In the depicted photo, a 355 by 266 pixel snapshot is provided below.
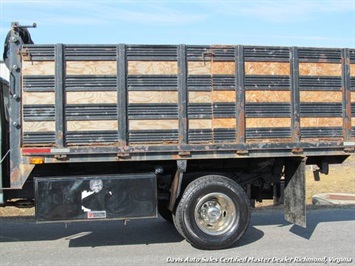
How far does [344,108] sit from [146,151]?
3197 mm

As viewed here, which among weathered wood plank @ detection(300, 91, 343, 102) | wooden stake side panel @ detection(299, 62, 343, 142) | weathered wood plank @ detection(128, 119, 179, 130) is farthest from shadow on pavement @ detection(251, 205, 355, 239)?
weathered wood plank @ detection(128, 119, 179, 130)

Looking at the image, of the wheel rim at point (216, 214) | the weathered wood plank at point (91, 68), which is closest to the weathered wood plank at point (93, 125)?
the weathered wood plank at point (91, 68)

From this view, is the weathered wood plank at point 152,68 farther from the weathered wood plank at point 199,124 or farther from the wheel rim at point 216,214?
the wheel rim at point 216,214

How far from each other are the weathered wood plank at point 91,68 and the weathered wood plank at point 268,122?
2113mm

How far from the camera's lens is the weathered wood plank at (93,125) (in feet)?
20.1

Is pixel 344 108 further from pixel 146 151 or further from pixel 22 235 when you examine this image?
pixel 22 235

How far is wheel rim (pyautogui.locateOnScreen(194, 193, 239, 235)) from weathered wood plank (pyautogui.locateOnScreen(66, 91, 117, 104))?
197 cm

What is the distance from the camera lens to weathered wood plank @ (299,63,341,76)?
6754 millimetres

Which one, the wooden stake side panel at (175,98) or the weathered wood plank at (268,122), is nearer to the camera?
the wooden stake side panel at (175,98)

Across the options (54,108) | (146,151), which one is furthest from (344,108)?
(54,108)

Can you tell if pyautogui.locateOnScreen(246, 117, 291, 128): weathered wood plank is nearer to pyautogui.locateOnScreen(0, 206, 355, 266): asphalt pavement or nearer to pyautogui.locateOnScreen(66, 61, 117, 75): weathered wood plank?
pyautogui.locateOnScreen(0, 206, 355, 266): asphalt pavement

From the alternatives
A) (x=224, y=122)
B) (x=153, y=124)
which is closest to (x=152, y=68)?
(x=153, y=124)

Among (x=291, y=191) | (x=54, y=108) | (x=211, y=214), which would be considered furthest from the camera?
(x=291, y=191)

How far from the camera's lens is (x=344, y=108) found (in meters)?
6.89
